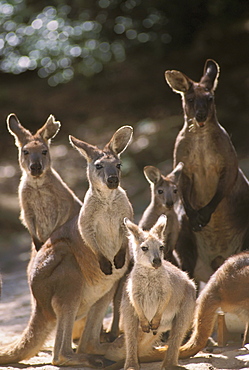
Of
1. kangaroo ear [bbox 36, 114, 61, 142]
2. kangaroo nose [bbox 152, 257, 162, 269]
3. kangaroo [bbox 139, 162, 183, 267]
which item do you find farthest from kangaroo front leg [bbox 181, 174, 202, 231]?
kangaroo nose [bbox 152, 257, 162, 269]

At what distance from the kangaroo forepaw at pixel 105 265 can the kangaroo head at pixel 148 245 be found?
1.52 feet

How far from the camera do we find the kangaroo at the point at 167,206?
6.07 metres

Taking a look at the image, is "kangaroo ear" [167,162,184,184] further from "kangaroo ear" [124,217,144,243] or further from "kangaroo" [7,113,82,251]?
"kangaroo ear" [124,217,144,243]

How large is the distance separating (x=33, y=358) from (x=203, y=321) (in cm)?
140

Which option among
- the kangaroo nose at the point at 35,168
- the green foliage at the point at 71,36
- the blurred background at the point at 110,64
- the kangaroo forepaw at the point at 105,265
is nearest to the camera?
the kangaroo forepaw at the point at 105,265

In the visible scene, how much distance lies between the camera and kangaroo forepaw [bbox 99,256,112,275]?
530 centimetres

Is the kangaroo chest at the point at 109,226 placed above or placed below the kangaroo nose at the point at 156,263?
above

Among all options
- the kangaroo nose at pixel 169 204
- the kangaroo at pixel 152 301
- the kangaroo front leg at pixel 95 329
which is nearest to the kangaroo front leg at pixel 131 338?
the kangaroo at pixel 152 301

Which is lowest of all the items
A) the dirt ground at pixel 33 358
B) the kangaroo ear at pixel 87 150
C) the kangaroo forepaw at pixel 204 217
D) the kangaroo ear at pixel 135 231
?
the dirt ground at pixel 33 358

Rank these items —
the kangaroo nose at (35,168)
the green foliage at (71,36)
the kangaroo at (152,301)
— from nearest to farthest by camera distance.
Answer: the kangaroo at (152,301), the kangaroo nose at (35,168), the green foliage at (71,36)

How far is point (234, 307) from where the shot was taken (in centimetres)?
524

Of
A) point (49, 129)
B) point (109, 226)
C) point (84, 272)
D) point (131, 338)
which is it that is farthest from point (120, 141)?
point (131, 338)

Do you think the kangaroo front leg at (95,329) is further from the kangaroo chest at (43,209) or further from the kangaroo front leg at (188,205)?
the kangaroo front leg at (188,205)

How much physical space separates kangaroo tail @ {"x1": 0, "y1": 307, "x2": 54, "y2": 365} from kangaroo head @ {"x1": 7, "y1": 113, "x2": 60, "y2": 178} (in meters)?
1.25
